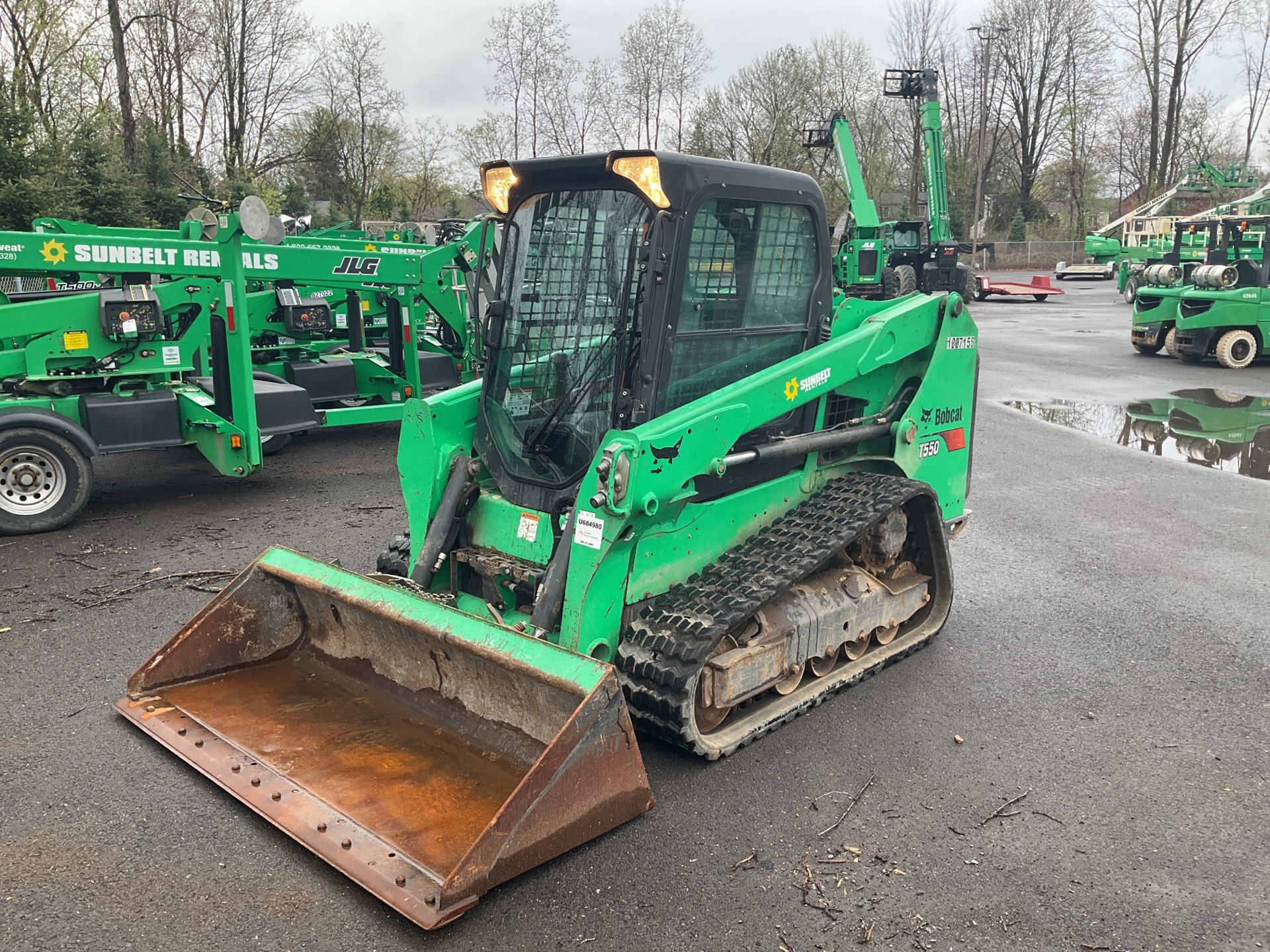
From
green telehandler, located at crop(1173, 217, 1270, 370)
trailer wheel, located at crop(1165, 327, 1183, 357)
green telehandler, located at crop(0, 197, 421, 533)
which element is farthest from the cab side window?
trailer wheel, located at crop(1165, 327, 1183, 357)

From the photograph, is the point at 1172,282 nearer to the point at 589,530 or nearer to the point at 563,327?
the point at 563,327

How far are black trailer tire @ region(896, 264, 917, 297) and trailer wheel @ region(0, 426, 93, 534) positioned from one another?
68.1ft

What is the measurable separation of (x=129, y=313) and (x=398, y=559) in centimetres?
411

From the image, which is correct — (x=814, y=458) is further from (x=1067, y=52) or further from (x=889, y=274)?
(x=1067, y=52)

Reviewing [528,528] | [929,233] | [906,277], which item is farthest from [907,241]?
[528,528]

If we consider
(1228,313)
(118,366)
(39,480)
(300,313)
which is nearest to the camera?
(39,480)

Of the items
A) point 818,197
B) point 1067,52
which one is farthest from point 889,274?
point 1067,52

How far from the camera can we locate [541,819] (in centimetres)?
315

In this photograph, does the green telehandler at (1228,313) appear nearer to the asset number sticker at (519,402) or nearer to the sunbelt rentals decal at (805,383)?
the sunbelt rentals decal at (805,383)

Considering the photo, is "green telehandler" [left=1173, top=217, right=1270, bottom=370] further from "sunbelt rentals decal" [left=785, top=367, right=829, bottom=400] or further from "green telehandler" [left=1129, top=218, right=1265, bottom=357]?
"sunbelt rentals decal" [left=785, top=367, right=829, bottom=400]

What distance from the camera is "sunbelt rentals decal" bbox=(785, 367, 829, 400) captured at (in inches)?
173

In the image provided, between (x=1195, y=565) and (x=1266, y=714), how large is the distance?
89.6 inches

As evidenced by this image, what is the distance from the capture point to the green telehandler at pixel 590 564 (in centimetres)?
350

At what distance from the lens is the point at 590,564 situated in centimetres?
382
